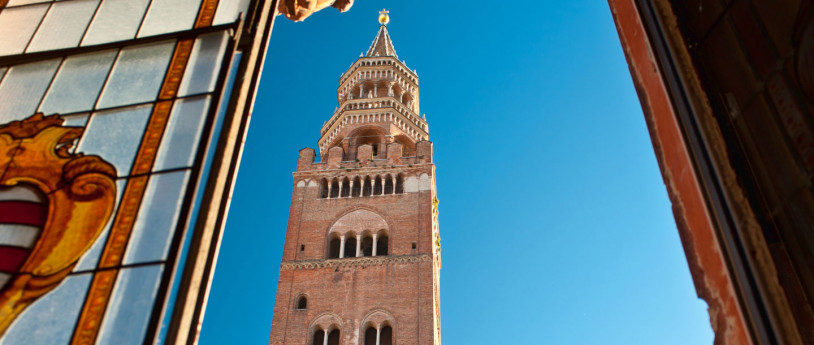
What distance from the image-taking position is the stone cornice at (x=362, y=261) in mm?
27359

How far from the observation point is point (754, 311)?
2.30 metres

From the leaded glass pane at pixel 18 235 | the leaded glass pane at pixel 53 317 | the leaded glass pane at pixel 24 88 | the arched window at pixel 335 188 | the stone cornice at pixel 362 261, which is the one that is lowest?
the leaded glass pane at pixel 53 317

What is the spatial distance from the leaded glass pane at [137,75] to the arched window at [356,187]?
86.6 feet

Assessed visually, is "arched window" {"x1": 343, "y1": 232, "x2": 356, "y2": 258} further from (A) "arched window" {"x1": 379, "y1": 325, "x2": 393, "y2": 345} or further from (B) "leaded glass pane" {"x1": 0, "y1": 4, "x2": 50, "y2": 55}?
(B) "leaded glass pane" {"x1": 0, "y1": 4, "x2": 50, "y2": 55}

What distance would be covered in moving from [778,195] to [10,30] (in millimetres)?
3737

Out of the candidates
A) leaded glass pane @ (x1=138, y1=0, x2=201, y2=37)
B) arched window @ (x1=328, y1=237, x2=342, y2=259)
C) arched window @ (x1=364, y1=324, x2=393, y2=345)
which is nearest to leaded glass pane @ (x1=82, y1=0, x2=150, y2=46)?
leaded glass pane @ (x1=138, y1=0, x2=201, y2=37)

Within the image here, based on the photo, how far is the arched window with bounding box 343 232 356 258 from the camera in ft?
93.6

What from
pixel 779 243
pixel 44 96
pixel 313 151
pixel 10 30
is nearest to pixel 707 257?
pixel 779 243

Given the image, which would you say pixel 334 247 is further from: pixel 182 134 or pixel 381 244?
pixel 182 134

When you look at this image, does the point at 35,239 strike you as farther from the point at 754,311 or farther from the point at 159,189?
the point at 754,311

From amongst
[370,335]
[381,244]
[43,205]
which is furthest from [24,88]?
[381,244]

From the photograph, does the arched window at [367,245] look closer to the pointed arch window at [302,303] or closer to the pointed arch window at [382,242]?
the pointed arch window at [382,242]

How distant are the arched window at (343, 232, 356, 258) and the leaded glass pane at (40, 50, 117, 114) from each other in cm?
2517

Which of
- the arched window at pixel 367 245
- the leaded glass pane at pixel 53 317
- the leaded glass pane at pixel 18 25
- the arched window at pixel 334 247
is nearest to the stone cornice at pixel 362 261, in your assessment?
the arched window at pixel 334 247
